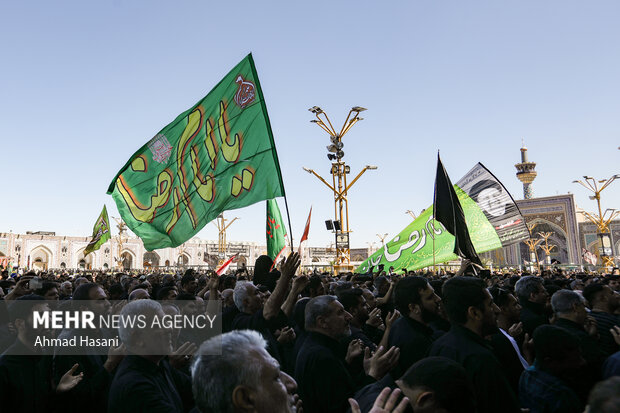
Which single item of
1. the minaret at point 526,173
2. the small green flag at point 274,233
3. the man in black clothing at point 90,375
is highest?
the minaret at point 526,173

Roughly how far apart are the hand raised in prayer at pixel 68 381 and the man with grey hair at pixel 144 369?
81 centimetres

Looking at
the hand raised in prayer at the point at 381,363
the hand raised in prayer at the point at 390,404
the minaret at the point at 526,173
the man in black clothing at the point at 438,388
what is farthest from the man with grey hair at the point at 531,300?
the minaret at the point at 526,173

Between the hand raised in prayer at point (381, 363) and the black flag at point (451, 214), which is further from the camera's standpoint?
the black flag at point (451, 214)

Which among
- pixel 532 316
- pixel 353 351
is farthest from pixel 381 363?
pixel 532 316

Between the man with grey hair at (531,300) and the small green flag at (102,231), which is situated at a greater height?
the small green flag at (102,231)

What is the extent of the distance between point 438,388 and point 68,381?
2935mm

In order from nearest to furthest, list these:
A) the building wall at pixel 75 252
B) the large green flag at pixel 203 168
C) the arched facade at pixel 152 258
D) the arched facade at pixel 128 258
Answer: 1. the large green flag at pixel 203 168
2. the building wall at pixel 75 252
3. the arched facade at pixel 128 258
4. the arched facade at pixel 152 258

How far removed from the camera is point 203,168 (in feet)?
22.1

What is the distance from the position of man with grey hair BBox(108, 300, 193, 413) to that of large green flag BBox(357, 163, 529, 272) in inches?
347

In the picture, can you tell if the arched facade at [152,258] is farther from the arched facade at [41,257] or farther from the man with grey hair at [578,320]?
the man with grey hair at [578,320]

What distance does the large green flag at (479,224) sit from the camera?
10.1m

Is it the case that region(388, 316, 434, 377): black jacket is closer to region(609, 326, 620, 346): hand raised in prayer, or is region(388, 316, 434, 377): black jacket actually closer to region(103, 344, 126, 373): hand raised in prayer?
region(609, 326, 620, 346): hand raised in prayer

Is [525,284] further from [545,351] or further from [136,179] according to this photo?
[136,179]

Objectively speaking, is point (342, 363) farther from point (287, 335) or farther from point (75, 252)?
point (75, 252)
